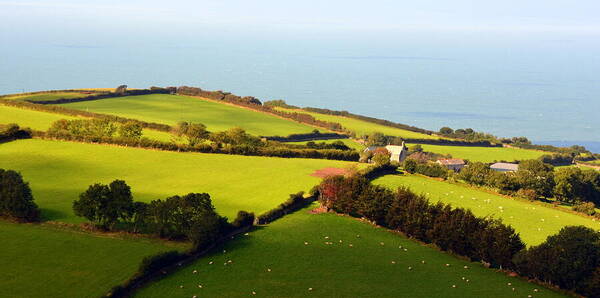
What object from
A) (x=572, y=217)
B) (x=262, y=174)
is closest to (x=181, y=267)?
(x=262, y=174)

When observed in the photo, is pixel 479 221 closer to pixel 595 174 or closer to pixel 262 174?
pixel 262 174

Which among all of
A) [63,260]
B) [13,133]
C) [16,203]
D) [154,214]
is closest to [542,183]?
[154,214]

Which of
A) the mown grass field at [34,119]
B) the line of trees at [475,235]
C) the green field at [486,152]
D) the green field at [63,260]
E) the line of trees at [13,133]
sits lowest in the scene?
the green field at [63,260]

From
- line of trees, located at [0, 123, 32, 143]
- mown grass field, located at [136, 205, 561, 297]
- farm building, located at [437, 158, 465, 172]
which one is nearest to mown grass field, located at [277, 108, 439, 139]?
farm building, located at [437, 158, 465, 172]

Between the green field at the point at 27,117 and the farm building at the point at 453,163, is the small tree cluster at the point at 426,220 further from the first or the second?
the green field at the point at 27,117

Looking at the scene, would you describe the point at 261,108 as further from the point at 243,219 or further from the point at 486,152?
the point at 243,219

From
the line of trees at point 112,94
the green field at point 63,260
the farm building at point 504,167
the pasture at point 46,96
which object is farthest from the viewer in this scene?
the line of trees at point 112,94

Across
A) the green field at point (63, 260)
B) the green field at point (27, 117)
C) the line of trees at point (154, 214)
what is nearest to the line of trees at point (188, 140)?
the green field at point (27, 117)

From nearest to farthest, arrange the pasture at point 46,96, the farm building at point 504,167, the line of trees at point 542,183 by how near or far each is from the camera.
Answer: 1. the line of trees at point 542,183
2. the farm building at point 504,167
3. the pasture at point 46,96
